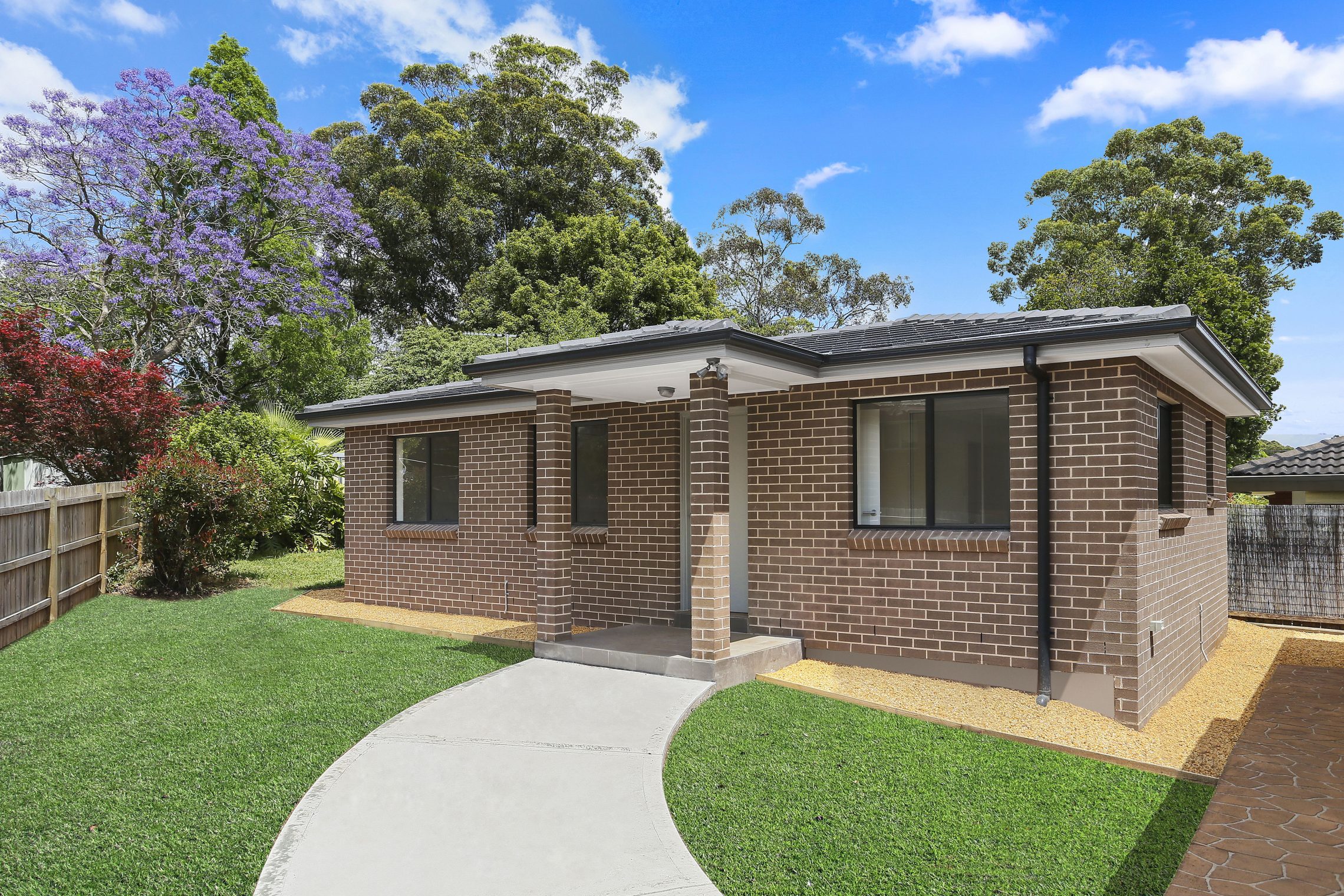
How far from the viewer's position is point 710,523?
24.3ft

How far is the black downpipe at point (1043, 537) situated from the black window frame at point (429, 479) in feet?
24.9

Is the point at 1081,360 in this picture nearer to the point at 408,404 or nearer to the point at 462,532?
the point at 462,532

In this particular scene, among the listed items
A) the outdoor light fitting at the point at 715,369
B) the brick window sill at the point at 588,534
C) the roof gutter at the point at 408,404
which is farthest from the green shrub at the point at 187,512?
the outdoor light fitting at the point at 715,369

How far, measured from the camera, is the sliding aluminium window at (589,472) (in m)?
10.4

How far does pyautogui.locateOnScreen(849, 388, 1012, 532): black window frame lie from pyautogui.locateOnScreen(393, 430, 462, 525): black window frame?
5802 mm

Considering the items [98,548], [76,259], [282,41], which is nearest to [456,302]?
[282,41]

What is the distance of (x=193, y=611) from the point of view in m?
11.2

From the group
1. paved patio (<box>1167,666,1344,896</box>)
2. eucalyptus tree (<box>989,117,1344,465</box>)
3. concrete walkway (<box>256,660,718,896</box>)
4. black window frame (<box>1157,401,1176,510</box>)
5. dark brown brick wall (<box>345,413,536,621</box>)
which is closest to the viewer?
concrete walkway (<box>256,660,718,896</box>)

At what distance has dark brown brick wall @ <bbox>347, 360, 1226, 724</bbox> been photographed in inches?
275

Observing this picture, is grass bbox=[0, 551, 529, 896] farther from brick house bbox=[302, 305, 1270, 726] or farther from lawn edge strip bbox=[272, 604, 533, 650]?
brick house bbox=[302, 305, 1270, 726]

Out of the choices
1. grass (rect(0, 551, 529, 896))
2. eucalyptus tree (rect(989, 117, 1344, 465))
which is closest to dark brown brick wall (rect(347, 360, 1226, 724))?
grass (rect(0, 551, 529, 896))

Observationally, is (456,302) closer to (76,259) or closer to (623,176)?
(623,176)

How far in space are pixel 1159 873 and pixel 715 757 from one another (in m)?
2.68

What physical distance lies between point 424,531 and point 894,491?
274 inches
